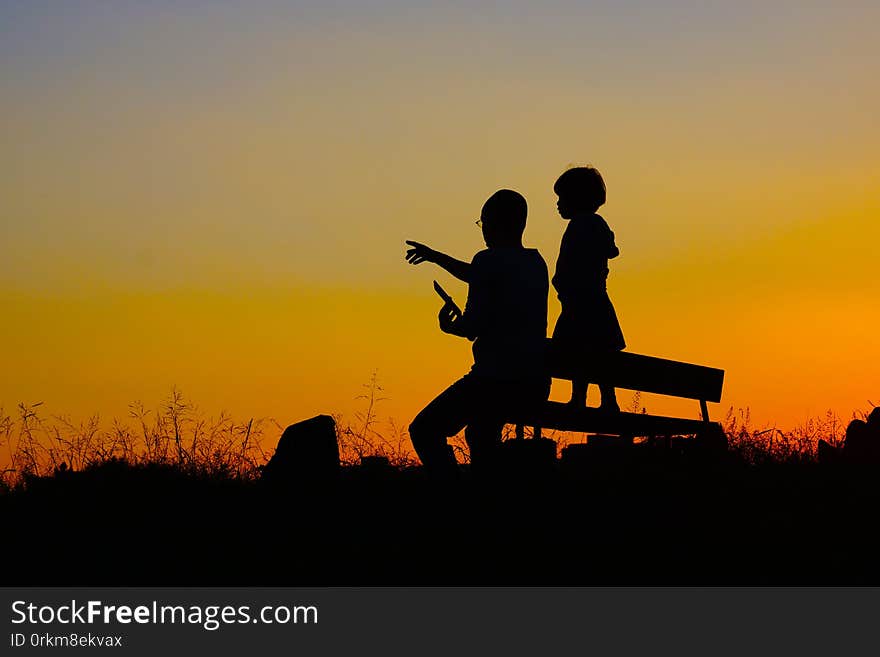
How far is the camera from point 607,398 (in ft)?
35.8

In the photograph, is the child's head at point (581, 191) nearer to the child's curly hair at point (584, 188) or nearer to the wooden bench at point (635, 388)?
the child's curly hair at point (584, 188)

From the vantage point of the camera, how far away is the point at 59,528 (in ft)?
31.0

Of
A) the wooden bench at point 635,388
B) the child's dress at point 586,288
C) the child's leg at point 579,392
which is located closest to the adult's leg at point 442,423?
the wooden bench at point 635,388

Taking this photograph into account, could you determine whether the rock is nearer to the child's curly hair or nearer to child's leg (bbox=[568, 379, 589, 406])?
child's leg (bbox=[568, 379, 589, 406])

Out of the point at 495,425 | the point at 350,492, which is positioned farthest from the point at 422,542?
the point at 350,492

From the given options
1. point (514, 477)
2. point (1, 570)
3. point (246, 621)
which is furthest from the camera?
point (514, 477)

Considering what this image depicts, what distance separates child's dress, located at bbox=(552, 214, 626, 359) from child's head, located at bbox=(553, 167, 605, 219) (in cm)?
10

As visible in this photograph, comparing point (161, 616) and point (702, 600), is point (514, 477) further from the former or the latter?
point (161, 616)

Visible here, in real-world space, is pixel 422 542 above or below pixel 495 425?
below

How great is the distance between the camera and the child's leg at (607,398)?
10.9 metres

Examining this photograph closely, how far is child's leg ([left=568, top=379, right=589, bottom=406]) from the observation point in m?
10.8

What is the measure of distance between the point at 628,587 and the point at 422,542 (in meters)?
1.61

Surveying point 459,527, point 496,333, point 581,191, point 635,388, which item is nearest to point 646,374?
point 635,388

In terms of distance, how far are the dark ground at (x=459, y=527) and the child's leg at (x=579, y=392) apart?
24.4 inches
